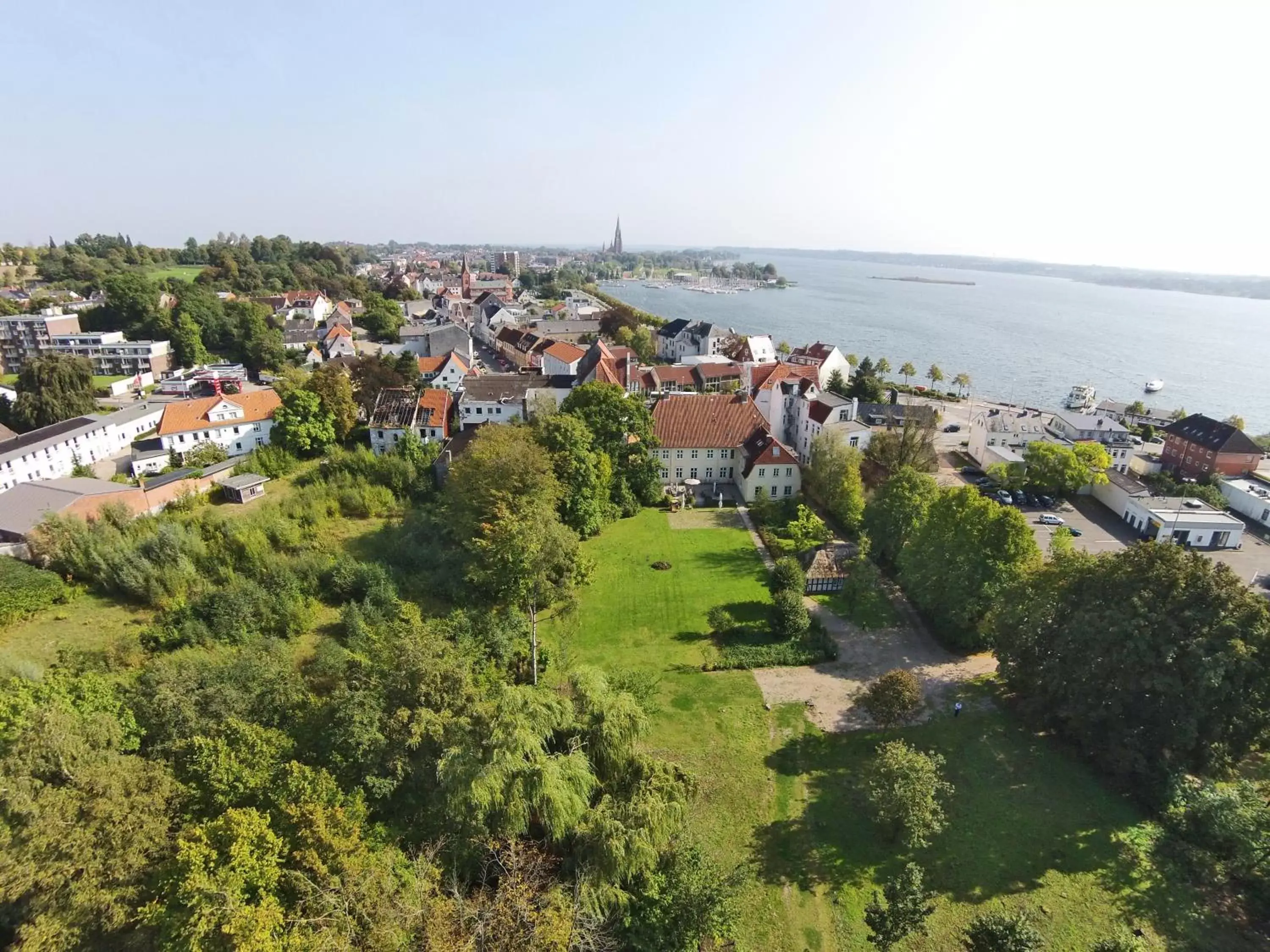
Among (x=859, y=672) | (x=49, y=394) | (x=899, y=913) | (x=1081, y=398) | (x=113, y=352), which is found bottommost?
(x=859, y=672)

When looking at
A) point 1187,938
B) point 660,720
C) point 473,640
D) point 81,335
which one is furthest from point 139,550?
point 81,335

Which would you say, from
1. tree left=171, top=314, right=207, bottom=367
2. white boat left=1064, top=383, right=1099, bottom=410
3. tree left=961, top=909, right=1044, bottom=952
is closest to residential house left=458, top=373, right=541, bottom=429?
tree left=171, top=314, right=207, bottom=367

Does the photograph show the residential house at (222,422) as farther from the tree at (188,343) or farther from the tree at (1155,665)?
the tree at (1155,665)

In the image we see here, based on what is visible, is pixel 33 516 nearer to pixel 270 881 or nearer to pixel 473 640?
pixel 473 640

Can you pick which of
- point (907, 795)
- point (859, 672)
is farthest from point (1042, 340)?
point (907, 795)

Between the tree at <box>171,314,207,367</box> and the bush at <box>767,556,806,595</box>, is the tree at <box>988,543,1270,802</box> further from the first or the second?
the tree at <box>171,314,207,367</box>

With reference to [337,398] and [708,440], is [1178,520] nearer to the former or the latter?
[708,440]
